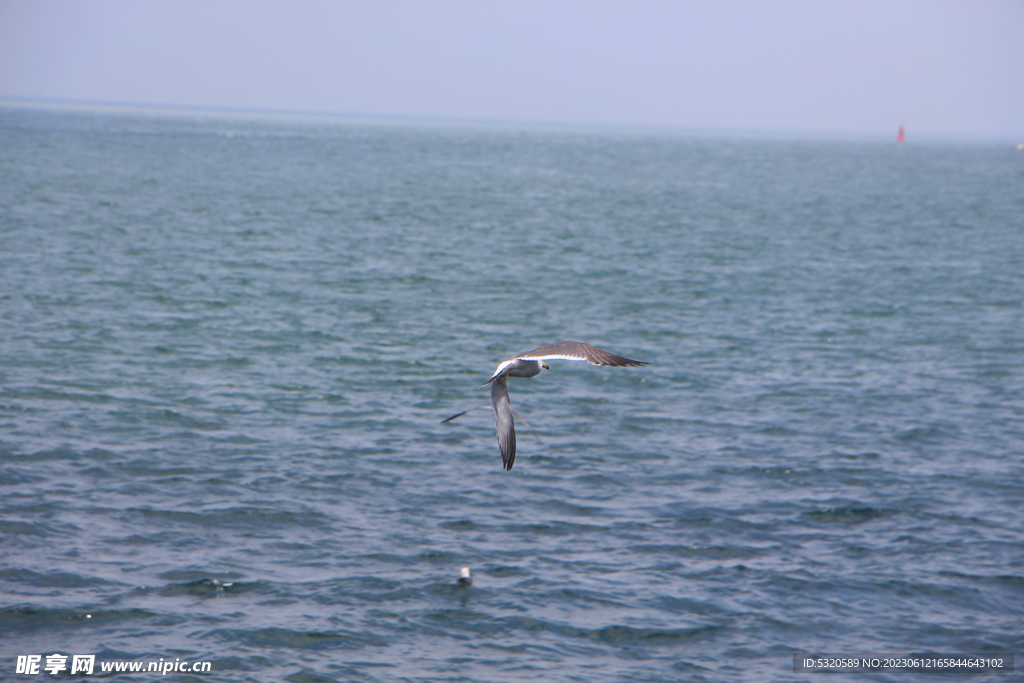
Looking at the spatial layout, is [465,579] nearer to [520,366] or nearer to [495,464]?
[495,464]

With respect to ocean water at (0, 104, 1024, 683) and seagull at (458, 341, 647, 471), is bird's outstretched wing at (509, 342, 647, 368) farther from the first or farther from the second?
ocean water at (0, 104, 1024, 683)

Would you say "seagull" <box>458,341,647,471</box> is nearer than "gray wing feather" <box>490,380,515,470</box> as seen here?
No

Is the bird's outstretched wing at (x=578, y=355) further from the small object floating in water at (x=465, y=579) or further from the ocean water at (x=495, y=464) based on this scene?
the small object floating in water at (x=465, y=579)

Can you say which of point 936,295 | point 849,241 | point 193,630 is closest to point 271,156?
point 849,241

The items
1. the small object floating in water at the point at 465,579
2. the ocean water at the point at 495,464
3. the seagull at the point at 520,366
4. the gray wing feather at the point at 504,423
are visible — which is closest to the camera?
the gray wing feather at the point at 504,423

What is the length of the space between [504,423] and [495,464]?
42.4 ft

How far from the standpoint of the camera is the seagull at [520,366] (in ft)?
34.8

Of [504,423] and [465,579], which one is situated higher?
[504,423]

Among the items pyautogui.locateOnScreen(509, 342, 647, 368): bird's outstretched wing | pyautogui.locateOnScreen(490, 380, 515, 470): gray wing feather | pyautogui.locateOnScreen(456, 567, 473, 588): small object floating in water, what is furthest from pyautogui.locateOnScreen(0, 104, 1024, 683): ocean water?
pyautogui.locateOnScreen(509, 342, 647, 368): bird's outstretched wing

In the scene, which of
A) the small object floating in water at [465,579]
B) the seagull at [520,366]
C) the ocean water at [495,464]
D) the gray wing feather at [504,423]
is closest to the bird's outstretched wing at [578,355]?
the seagull at [520,366]

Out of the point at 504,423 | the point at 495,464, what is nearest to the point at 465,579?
the point at 495,464

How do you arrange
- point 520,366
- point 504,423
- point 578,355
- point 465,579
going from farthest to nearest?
point 465,579
point 578,355
point 520,366
point 504,423

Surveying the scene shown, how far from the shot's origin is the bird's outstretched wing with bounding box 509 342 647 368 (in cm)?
1061

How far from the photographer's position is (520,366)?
11.0 m
